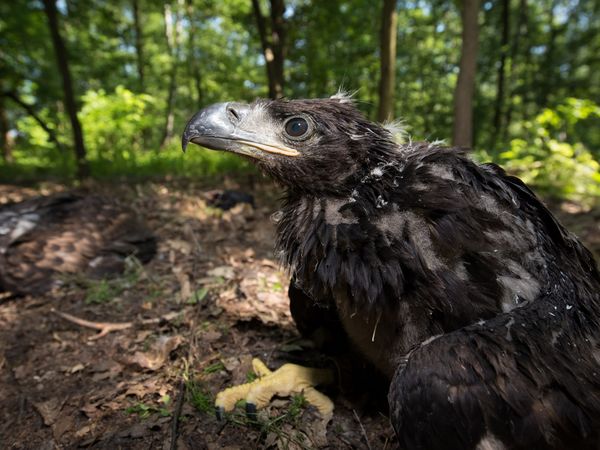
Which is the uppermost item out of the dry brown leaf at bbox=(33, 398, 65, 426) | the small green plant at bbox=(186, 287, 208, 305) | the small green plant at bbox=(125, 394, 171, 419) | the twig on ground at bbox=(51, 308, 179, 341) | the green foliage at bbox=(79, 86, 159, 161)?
the green foliage at bbox=(79, 86, 159, 161)

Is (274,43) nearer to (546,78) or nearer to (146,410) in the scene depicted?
(146,410)

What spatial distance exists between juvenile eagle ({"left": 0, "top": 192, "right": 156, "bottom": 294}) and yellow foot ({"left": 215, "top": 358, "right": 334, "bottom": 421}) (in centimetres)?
234

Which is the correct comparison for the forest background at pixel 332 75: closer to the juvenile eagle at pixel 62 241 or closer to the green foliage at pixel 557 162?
the green foliage at pixel 557 162

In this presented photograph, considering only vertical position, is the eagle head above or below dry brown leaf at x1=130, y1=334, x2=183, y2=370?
above

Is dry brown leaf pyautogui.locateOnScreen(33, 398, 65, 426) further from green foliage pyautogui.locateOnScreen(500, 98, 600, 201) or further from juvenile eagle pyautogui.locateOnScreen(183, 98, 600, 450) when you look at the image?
green foliage pyautogui.locateOnScreen(500, 98, 600, 201)

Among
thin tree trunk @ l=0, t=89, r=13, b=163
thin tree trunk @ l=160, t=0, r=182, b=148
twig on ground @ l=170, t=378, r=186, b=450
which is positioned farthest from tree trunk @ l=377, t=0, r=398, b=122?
thin tree trunk @ l=0, t=89, r=13, b=163

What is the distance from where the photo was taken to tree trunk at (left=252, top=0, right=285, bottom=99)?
23.6 ft

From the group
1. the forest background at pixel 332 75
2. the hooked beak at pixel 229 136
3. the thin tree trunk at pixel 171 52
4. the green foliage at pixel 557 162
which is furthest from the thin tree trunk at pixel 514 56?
the thin tree trunk at pixel 171 52

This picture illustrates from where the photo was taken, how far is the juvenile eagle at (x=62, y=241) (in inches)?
144

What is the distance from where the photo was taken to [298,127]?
1.90 m

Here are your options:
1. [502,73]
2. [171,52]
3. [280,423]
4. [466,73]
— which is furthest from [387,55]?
[171,52]

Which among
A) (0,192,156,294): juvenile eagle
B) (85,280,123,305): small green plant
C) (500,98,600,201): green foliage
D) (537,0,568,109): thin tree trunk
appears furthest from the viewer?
(537,0,568,109): thin tree trunk

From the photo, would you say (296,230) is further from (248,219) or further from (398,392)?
(248,219)

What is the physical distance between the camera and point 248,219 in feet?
16.9
